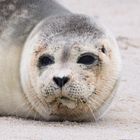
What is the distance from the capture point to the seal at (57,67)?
20.1 feet

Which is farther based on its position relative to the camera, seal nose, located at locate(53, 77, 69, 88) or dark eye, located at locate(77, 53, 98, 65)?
dark eye, located at locate(77, 53, 98, 65)

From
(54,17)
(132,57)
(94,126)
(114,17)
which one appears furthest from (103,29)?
(114,17)

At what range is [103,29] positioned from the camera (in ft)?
21.8

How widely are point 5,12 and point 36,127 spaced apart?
139 cm

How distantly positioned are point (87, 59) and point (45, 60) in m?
0.36

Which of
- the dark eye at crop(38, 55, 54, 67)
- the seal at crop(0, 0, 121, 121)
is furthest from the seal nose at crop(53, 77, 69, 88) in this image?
the dark eye at crop(38, 55, 54, 67)

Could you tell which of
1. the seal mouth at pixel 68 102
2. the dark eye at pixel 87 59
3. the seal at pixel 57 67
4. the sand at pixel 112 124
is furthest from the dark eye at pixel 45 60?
the sand at pixel 112 124

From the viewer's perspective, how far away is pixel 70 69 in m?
6.11

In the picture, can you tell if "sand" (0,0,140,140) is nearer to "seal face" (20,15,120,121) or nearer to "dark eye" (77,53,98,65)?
"seal face" (20,15,120,121)

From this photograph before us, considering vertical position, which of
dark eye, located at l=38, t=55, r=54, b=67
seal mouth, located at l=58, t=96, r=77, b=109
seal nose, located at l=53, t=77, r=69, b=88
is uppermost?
dark eye, located at l=38, t=55, r=54, b=67

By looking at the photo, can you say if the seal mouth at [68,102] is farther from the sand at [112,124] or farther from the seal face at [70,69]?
the sand at [112,124]

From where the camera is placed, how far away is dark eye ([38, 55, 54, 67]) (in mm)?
6277

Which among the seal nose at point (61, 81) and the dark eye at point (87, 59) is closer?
the seal nose at point (61, 81)

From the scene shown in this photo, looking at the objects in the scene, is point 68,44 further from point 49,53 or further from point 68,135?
point 68,135
